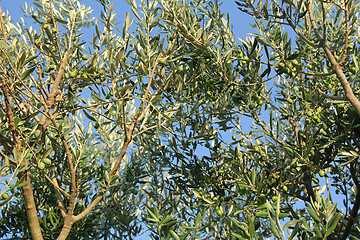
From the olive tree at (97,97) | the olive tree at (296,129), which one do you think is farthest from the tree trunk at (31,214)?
the olive tree at (296,129)

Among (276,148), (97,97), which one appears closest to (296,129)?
(276,148)

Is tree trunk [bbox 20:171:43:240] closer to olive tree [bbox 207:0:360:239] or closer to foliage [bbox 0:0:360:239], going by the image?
foliage [bbox 0:0:360:239]

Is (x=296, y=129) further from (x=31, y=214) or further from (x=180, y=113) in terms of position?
(x=31, y=214)

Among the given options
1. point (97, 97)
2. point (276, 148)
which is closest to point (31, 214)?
point (97, 97)

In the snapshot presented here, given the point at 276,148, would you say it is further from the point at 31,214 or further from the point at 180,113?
the point at 31,214

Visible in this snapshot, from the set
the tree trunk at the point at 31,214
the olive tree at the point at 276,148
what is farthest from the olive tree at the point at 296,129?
the tree trunk at the point at 31,214

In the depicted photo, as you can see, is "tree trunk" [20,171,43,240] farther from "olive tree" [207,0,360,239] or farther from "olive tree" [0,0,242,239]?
"olive tree" [207,0,360,239]

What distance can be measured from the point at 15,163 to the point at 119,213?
5.31 feet

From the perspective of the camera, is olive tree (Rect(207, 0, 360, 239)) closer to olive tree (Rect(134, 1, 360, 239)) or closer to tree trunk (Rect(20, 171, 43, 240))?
olive tree (Rect(134, 1, 360, 239))

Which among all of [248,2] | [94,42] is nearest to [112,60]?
[94,42]

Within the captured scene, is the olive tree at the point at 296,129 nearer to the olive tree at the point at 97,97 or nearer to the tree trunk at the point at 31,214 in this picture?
the olive tree at the point at 97,97

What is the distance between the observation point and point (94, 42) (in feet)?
14.2

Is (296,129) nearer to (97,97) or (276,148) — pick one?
(276,148)

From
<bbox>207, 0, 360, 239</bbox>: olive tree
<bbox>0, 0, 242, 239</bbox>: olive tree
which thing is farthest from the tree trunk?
<bbox>207, 0, 360, 239</bbox>: olive tree
